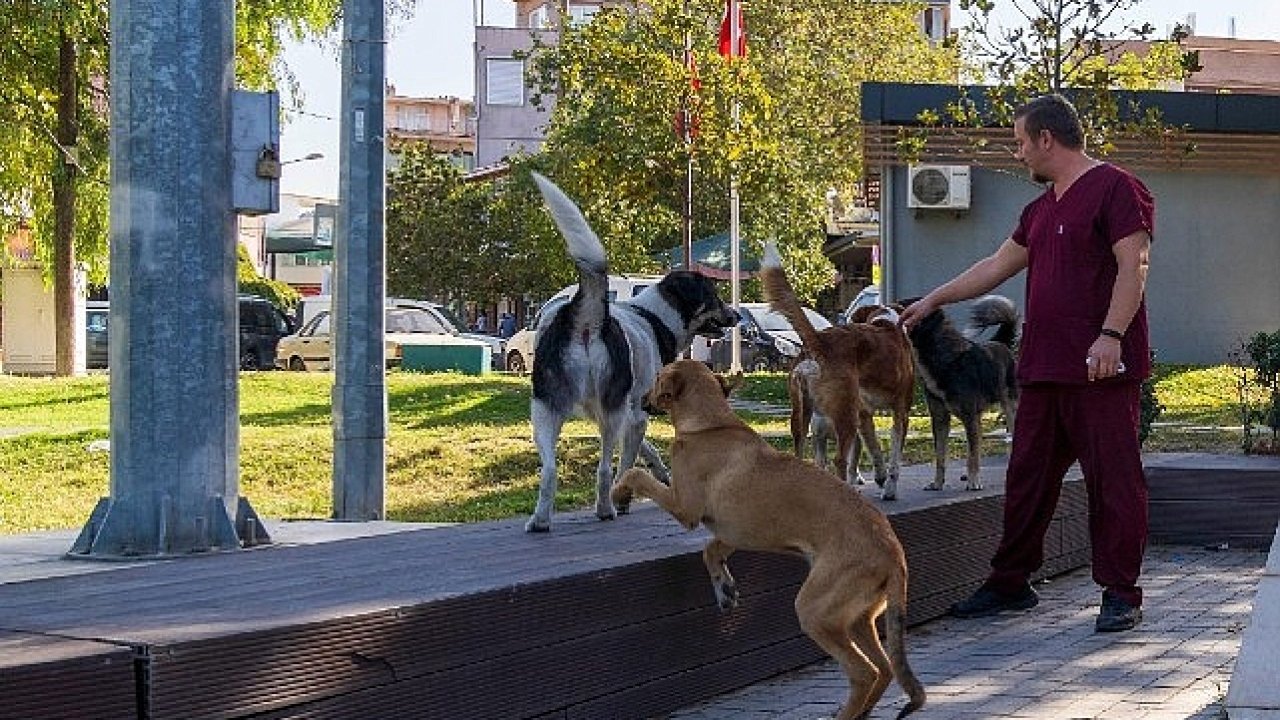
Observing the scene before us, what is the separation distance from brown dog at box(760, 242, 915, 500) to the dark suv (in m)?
35.5

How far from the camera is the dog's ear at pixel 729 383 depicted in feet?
21.7

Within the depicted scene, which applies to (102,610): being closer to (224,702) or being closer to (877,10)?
→ (224,702)

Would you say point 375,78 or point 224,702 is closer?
point 224,702

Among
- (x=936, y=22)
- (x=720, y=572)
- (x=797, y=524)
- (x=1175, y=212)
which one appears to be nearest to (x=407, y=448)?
(x=720, y=572)

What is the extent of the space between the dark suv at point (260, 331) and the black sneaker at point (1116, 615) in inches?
1442

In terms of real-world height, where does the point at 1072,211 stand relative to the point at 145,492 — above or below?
above

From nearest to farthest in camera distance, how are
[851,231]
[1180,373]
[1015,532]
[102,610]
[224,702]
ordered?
[224,702] → [102,610] → [1015,532] → [1180,373] → [851,231]

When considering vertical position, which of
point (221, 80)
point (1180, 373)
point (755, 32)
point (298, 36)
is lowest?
point (1180, 373)

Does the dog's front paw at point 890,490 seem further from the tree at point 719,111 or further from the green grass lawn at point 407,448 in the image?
the tree at point 719,111

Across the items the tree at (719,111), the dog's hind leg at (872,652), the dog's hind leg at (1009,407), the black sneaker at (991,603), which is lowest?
the black sneaker at (991,603)

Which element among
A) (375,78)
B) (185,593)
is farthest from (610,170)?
(185,593)

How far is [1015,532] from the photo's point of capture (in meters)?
7.50

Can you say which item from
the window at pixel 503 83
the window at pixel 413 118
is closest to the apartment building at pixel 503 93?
the window at pixel 503 83

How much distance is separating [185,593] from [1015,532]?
3.76 m
